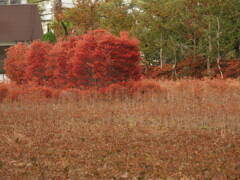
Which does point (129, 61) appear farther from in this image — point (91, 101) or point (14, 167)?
point (14, 167)

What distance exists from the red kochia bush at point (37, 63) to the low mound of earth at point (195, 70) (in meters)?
13.3

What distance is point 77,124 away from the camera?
15.4 m

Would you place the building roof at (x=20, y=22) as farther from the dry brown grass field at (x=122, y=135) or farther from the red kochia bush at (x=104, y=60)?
the red kochia bush at (x=104, y=60)

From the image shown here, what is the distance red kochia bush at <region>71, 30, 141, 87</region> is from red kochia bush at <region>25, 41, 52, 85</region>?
378 centimetres

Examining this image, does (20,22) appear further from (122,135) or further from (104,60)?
(122,135)

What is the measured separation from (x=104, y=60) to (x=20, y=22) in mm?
20968

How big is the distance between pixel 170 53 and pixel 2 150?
102 ft

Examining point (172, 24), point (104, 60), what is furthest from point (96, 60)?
point (172, 24)

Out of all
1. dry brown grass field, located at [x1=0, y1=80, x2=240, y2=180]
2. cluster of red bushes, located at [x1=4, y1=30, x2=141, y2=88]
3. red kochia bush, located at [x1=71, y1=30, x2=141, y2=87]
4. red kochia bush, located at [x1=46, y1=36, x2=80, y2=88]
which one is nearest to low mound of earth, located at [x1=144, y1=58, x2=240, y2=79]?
dry brown grass field, located at [x1=0, y1=80, x2=240, y2=180]

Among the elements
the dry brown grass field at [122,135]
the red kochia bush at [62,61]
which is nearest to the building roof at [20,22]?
the red kochia bush at [62,61]

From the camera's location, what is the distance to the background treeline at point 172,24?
123 feet

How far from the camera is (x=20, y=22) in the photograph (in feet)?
138

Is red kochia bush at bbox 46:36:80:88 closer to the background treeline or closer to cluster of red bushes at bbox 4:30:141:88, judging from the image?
cluster of red bushes at bbox 4:30:141:88

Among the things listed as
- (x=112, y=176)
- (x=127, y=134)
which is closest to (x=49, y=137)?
(x=127, y=134)
